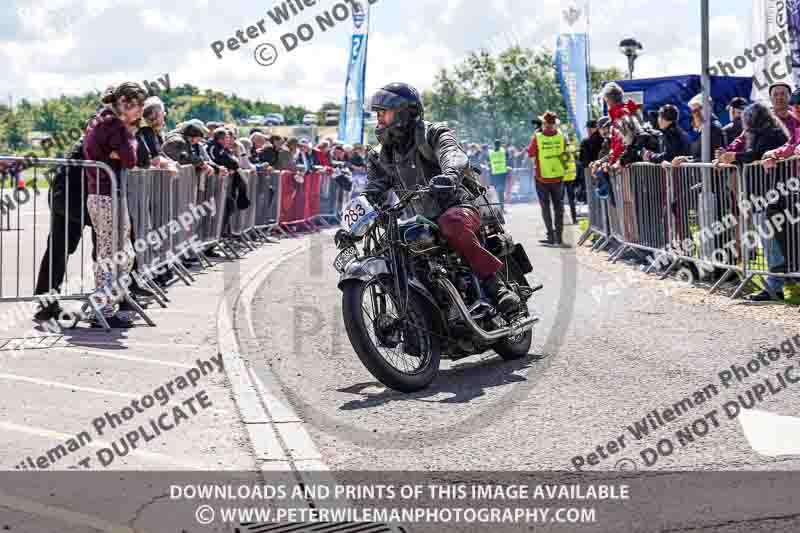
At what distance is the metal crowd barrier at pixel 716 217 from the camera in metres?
11.0

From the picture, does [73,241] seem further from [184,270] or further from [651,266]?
[651,266]

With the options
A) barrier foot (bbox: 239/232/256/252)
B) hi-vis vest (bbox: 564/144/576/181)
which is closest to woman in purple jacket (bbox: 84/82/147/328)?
barrier foot (bbox: 239/232/256/252)

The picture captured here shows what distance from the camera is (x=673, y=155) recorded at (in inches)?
556

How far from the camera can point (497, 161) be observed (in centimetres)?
3647

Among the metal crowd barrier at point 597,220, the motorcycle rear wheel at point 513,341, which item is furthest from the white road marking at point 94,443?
the metal crowd barrier at point 597,220

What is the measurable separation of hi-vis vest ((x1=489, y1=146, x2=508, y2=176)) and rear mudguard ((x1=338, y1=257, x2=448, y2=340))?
95.7 ft

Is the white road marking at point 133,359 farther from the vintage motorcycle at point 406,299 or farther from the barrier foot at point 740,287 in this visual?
the barrier foot at point 740,287

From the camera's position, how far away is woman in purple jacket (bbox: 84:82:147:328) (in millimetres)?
9648

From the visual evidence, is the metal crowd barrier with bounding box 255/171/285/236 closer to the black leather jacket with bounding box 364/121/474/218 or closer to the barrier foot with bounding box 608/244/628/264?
the barrier foot with bounding box 608/244/628/264

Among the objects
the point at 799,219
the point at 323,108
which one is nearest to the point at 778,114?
the point at 799,219

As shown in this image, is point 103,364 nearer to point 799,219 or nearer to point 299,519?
point 299,519

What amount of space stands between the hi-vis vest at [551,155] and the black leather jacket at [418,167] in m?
10.7

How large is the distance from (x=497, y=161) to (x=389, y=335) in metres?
29.7

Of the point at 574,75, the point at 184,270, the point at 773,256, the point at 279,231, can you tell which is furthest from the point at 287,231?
the point at 773,256
